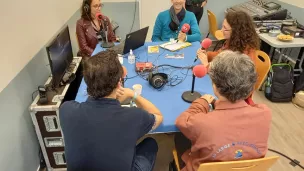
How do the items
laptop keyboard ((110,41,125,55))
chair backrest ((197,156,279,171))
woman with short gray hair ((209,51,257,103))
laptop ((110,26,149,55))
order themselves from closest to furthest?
chair backrest ((197,156,279,171))
woman with short gray hair ((209,51,257,103))
laptop ((110,26,149,55))
laptop keyboard ((110,41,125,55))

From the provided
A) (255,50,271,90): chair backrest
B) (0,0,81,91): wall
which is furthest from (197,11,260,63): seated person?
(0,0,81,91): wall

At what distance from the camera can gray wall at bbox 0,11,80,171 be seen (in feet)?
5.32

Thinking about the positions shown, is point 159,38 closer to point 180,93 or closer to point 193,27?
point 193,27

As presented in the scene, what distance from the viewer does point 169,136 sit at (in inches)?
94.1

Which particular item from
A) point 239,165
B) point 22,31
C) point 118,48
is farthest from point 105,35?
point 239,165

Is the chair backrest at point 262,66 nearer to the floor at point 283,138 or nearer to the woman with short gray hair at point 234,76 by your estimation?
the floor at point 283,138

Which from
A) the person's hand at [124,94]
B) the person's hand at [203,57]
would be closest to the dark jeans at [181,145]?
the person's hand at [124,94]

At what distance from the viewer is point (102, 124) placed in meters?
1.11

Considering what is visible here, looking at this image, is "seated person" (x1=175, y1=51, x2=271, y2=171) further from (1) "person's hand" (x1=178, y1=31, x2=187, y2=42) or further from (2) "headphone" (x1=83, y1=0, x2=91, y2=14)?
(2) "headphone" (x1=83, y1=0, x2=91, y2=14)

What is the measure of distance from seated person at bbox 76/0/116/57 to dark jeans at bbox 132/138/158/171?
1.58 meters

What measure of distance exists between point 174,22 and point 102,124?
1.97m

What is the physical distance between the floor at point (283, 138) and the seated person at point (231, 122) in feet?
3.40

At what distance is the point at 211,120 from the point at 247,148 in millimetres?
213

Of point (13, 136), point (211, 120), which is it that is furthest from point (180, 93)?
point (13, 136)
